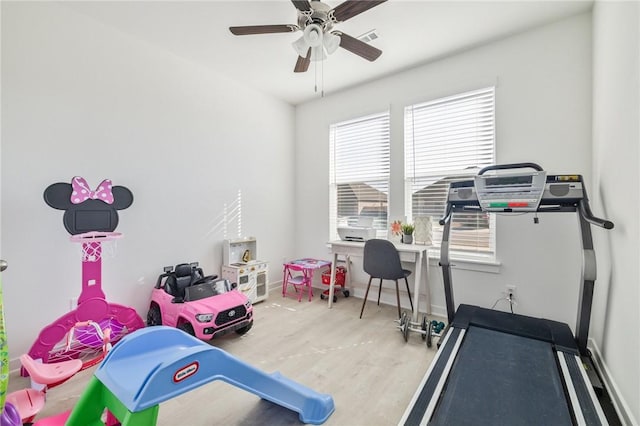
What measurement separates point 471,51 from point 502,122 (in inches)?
34.6

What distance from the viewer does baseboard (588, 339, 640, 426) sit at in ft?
4.84

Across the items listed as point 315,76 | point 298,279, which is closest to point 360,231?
point 298,279

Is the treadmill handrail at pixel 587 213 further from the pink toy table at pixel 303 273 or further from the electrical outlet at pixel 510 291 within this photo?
the pink toy table at pixel 303 273

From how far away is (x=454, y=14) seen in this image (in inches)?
98.0

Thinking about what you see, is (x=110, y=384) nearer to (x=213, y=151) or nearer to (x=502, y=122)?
(x=213, y=151)

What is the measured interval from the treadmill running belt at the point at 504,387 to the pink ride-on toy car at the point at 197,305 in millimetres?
1837

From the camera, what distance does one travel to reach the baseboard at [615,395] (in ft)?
4.84

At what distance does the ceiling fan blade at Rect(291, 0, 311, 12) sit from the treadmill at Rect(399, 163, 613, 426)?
1844 millimetres

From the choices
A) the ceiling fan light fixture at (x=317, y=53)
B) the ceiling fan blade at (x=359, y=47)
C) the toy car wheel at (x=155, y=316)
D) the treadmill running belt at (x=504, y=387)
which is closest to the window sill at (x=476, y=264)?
the treadmill running belt at (x=504, y=387)

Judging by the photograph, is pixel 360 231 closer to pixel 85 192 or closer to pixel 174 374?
pixel 174 374

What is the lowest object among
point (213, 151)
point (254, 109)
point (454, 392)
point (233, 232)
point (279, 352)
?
point (279, 352)

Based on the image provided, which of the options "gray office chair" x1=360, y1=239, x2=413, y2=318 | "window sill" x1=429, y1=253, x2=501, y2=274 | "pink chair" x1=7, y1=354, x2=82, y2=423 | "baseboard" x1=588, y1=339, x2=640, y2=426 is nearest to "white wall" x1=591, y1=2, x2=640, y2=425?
"baseboard" x1=588, y1=339, x2=640, y2=426

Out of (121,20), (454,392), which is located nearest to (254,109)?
(121,20)

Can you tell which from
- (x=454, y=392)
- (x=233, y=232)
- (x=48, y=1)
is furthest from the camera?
(x=233, y=232)
